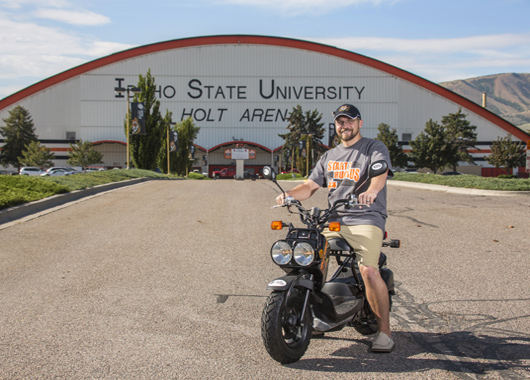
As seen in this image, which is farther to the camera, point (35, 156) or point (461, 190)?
point (35, 156)

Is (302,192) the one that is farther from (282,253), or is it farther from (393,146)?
(393,146)

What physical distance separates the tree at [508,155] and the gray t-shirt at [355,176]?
69593 mm

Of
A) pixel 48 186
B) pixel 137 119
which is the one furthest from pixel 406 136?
pixel 48 186

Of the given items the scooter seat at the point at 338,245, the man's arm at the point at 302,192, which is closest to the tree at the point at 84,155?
the man's arm at the point at 302,192

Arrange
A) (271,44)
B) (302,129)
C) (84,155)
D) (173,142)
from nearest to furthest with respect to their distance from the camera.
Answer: (173,142), (302,129), (84,155), (271,44)

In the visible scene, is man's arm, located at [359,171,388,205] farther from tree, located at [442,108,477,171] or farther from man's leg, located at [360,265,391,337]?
tree, located at [442,108,477,171]

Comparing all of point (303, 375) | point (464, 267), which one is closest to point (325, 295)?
point (303, 375)

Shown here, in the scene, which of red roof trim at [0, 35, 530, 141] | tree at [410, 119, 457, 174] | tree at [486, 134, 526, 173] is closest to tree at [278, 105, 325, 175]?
red roof trim at [0, 35, 530, 141]

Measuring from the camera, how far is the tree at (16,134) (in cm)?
7238

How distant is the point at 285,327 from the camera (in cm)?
376

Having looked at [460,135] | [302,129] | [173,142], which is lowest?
[173,142]

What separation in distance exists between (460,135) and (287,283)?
65.7 m

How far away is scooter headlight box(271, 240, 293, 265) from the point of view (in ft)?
12.4

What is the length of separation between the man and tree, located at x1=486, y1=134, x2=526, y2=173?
69590 millimetres
